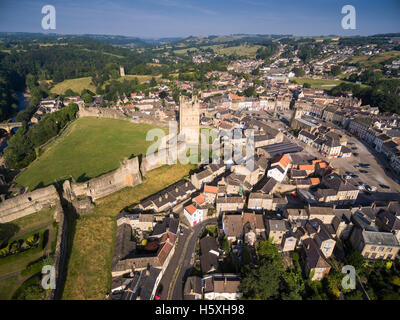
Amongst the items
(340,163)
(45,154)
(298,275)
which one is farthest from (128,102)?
(298,275)

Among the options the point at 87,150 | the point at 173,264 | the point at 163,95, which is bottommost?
the point at 173,264

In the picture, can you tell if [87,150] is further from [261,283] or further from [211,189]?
[261,283]

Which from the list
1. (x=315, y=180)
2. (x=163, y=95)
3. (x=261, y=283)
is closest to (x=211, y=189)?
(x=261, y=283)

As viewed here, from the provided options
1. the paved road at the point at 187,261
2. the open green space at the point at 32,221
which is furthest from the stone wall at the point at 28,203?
the paved road at the point at 187,261

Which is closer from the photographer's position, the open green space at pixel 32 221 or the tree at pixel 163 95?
the open green space at pixel 32 221

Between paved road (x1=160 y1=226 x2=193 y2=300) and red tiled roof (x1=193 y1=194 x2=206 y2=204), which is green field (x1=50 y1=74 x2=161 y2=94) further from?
A: paved road (x1=160 y1=226 x2=193 y2=300)

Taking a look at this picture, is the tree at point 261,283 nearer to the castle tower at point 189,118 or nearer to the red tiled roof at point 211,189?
the red tiled roof at point 211,189
